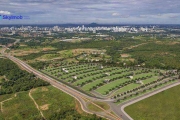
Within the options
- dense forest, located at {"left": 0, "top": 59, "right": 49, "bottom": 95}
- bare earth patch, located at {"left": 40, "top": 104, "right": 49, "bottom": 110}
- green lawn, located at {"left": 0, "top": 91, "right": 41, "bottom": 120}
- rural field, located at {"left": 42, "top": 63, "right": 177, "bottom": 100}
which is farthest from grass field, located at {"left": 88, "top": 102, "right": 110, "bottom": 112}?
dense forest, located at {"left": 0, "top": 59, "right": 49, "bottom": 95}

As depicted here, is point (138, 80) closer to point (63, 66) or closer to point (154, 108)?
point (154, 108)

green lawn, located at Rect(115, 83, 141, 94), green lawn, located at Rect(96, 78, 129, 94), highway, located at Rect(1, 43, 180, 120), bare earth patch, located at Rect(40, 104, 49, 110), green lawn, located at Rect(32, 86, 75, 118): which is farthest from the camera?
green lawn, located at Rect(96, 78, 129, 94)

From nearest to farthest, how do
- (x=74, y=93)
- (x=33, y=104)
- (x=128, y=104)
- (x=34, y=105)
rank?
1. (x=128, y=104)
2. (x=34, y=105)
3. (x=33, y=104)
4. (x=74, y=93)

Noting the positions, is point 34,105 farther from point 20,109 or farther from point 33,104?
point 20,109

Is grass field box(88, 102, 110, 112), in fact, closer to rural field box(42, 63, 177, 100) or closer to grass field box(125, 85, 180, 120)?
grass field box(125, 85, 180, 120)

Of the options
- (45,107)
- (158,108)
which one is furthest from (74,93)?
(158,108)

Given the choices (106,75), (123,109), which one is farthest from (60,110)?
(106,75)
